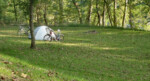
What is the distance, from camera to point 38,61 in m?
12.3

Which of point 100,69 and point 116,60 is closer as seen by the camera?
point 100,69

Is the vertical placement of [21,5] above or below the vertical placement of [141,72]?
above

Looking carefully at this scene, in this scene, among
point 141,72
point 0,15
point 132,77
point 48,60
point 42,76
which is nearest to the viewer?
point 42,76

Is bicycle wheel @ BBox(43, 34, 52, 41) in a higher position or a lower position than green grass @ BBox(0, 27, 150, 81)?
higher

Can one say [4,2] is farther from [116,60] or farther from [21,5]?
[116,60]

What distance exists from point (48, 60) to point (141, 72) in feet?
17.1

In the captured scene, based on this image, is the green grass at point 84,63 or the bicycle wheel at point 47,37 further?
the bicycle wheel at point 47,37

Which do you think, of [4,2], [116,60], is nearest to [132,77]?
[116,60]

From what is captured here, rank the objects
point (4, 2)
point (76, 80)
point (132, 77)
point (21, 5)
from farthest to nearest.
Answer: point (4, 2)
point (21, 5)
point (132, 77)
point (76, 80)

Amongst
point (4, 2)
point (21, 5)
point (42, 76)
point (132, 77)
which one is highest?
point (4, 2)

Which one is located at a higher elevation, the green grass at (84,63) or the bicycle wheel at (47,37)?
the bicycle wheel at (47,37)

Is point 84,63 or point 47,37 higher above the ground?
point 47,37

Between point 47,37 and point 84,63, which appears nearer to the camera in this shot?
point 84,63

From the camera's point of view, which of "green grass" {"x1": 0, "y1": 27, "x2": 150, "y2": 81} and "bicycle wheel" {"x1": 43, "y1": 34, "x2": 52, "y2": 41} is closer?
"green grass" {"x1": 0, "y1": 27, "x2": 150, "y2": 81}
